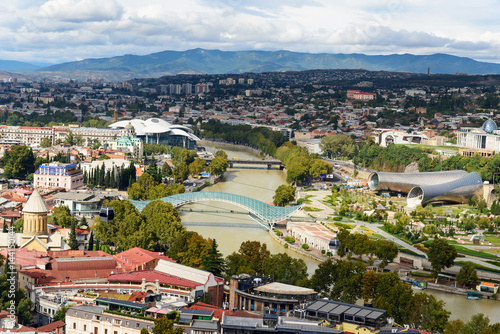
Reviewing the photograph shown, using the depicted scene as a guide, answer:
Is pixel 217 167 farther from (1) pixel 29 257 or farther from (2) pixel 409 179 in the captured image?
(1) pixel 29 257

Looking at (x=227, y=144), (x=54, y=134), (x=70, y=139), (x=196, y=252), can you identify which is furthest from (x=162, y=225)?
(x=227, y=144)

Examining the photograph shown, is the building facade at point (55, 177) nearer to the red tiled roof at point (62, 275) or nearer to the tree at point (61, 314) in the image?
the red tiled roof at point (62, 275)

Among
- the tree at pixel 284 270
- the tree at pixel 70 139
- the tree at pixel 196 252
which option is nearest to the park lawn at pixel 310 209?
the tree at pixel 196 252

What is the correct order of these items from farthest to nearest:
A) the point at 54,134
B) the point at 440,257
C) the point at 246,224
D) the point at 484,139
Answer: the point at 54,134 → the point at 484,139 → the point at 246,224 → the point at 440,257

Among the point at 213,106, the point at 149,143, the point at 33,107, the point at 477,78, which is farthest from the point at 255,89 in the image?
the point at 149,143

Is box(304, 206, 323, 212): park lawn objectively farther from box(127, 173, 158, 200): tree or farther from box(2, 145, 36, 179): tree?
box(2, 145, 36, 179): tree

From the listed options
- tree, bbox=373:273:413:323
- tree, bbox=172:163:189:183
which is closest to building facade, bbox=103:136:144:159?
tree, bbox=172:163:189:183
